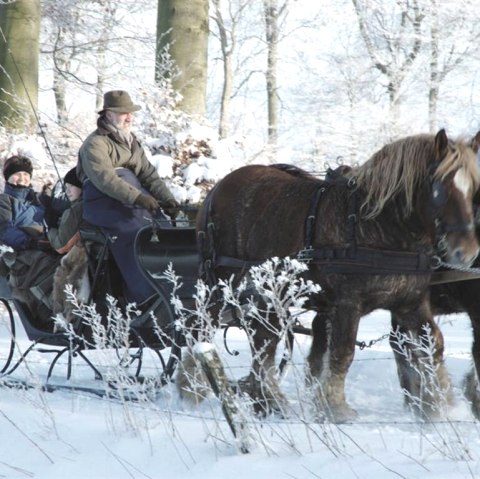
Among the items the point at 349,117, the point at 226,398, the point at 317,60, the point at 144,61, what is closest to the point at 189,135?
the point at 226,398

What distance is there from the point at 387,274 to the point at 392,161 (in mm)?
646

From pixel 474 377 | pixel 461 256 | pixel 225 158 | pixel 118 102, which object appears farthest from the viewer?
pixel 225 158

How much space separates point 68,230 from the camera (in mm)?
7004

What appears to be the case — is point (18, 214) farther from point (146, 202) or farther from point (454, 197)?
point (454, 197)

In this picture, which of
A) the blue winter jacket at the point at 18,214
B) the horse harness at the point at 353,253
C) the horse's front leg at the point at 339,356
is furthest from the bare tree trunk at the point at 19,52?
the horse's front leg at the point at 339,356

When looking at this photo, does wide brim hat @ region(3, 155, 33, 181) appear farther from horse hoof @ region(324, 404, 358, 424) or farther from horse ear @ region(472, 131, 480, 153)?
horse ear @ region(472, 131, 480, 153)

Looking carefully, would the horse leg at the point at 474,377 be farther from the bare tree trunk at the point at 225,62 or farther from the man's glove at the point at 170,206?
the bare tree trunk at the point at 225,62

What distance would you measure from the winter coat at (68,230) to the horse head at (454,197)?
281 centimetres

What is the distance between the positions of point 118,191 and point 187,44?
4483mm

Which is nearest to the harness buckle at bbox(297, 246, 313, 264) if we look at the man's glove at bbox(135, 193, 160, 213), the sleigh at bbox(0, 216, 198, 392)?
the sleigh at bbox(0, 216, 198, 392)

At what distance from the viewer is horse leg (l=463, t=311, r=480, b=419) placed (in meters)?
5.70

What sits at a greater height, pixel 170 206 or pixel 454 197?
pixel 454 197

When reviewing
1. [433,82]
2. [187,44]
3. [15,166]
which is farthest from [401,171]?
[433,82]

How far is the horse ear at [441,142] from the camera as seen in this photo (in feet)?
17.0
